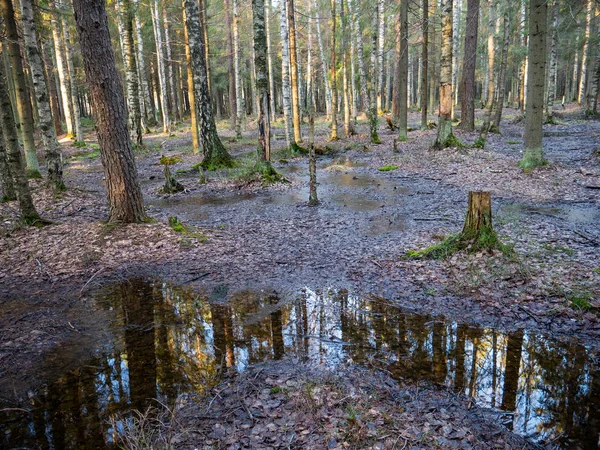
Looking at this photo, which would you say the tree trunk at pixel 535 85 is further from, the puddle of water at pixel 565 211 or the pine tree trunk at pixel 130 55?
the pine tree trunk at pixel 130 55

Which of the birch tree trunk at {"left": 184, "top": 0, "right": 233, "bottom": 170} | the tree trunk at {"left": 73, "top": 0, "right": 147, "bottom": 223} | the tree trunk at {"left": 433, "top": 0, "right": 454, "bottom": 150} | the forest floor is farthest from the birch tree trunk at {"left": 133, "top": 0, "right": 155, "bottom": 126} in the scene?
the tree trunk at {"left": 73, "top": 0, "right": 147, "bottom": 223}

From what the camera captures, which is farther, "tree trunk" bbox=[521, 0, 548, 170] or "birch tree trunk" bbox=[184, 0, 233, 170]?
"birch tree trunk" bbox=[184, 0, 233, 170]

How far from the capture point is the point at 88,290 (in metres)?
6.30

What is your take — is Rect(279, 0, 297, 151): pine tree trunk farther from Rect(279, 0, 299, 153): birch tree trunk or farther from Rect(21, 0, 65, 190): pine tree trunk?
Rect(21, 0, 65, 190): pine tree trunk

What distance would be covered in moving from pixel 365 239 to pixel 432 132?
16.2 metres

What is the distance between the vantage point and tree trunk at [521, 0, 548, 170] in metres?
11.6

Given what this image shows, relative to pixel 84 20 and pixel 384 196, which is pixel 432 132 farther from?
pixel 84 20

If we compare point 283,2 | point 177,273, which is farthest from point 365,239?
point 283,2

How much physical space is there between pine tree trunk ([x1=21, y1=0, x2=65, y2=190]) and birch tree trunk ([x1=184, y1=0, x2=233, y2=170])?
5449 millimetres

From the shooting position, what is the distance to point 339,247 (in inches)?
308

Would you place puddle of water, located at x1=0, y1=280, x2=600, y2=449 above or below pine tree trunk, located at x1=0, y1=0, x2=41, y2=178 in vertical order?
below

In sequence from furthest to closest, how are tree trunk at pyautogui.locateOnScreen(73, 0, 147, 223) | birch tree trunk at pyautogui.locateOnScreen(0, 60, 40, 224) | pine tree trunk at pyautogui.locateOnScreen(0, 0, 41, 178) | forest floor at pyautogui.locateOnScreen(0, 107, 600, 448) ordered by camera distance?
pine tree trunk at pyautogui.locateOnScreen(0, 0, 41, 178)
birch tree trunk at pyautogui.locateOnScreen(0, 60, 40, 224)
tree trunk at pyautogui.locateOnScreen(73, 0, 147, 223)
forest floor at pyautogui.locateOnScreen(0, 107, 600, 448)

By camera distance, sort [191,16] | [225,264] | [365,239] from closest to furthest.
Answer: [225,264] → [365,239] → [191,16]

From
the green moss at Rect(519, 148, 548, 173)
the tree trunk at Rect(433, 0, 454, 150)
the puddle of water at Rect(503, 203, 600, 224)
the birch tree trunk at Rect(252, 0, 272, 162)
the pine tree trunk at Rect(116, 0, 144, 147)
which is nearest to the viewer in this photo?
the puddle of water at Rect(503, 203, 600, 224)
